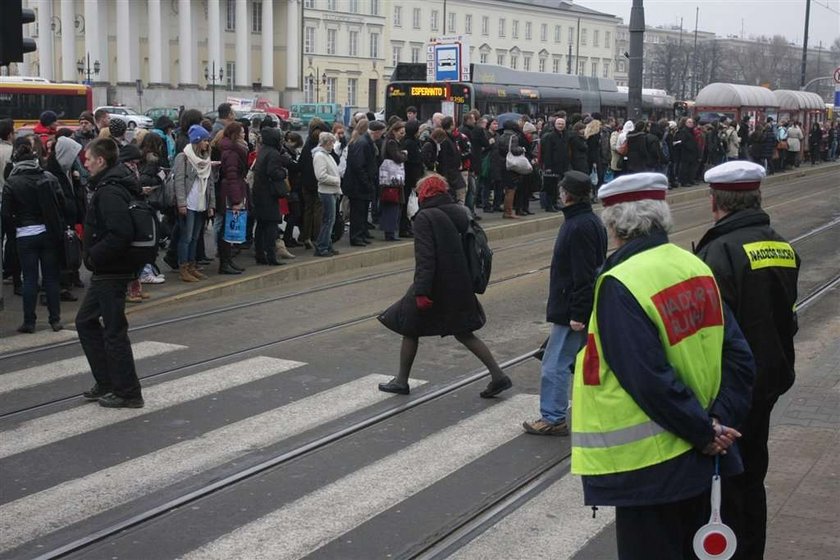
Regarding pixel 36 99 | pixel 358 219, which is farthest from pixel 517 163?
pixel 36 99

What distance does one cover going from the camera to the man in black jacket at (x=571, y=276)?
715 centimetres

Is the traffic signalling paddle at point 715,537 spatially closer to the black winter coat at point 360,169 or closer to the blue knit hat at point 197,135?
the blue knit hat at point 197,135

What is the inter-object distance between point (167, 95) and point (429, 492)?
262 feet

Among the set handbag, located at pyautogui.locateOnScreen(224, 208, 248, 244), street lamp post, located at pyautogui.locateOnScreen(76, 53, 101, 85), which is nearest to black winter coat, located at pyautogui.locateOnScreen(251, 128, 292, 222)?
handbag, located at pyautogui.locateOnScreen(224, 208, 248, 244)

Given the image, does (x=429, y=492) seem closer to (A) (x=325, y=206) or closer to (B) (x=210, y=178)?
(B) (x=210, y=178)

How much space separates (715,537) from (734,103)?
43401 mm

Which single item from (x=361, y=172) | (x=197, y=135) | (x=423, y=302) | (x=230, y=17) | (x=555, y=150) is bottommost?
(x=423, y=302)

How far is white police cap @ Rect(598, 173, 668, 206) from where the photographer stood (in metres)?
3.97

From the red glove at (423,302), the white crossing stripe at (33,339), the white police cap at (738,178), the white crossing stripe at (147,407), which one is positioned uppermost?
the white police cap at (738,178)

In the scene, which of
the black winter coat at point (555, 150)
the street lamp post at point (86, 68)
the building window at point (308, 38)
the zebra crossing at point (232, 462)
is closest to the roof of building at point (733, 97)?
the black winter coat at point (555, 150)

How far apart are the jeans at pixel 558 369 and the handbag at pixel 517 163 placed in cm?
1291

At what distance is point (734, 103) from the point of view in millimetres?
44750

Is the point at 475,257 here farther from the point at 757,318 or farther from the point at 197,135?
the point at 197,135

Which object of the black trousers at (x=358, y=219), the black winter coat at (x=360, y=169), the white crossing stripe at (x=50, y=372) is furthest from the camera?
the black trousers at (x=358, y=219)
